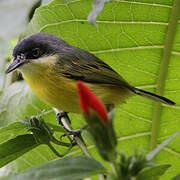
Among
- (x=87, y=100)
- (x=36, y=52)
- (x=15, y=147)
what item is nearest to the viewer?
(x=87, y=100)

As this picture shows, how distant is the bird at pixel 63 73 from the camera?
2.62 meters

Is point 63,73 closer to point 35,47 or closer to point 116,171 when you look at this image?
point 35,47

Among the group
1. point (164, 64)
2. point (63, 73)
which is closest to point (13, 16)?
point (63, 73)

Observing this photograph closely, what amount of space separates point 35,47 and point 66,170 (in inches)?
74.6

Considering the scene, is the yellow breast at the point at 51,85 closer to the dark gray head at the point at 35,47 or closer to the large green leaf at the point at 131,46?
the dark gray head at the point at 35,47

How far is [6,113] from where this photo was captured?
9.13 feet

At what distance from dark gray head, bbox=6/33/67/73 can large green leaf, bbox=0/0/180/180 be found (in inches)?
2.6

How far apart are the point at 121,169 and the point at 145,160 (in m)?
0.08

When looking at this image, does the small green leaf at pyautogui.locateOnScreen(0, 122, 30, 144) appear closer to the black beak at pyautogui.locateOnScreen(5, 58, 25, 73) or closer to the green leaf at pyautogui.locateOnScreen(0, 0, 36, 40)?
the black beak at pyautogui.locateOnScreen(5, 58, 25, 73)

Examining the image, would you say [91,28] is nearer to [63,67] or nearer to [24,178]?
[63,67]

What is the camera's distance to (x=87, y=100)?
99 centimetres

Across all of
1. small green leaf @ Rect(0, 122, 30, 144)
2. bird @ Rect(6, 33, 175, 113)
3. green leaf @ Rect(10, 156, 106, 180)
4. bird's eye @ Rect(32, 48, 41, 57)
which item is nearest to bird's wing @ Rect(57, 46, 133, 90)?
bird @ Rect(6, 33, 175, 113)

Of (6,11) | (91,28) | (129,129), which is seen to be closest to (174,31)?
(91,28)

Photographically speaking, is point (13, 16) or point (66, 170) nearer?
point (66, 170)
